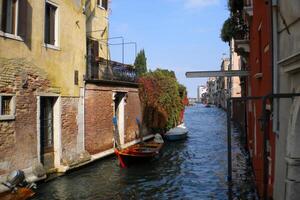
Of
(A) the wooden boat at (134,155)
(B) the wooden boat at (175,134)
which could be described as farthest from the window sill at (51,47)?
(B) the wooden boat at (175,134)

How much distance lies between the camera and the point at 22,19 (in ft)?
37.2

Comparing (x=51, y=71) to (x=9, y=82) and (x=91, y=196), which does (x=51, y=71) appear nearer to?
(x=9, y=82)

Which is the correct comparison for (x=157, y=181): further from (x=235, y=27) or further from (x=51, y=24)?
(x=235, y=27)

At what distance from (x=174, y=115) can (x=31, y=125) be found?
16.3 m

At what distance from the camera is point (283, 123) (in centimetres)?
557

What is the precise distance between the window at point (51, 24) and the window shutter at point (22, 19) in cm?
135

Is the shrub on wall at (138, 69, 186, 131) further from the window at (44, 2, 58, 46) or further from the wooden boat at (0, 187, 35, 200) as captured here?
the wooden boat at (0, 187, 35, 200)

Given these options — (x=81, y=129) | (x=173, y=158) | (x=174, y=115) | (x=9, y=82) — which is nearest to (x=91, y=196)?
(x=9, y=82)

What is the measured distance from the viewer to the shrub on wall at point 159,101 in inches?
920

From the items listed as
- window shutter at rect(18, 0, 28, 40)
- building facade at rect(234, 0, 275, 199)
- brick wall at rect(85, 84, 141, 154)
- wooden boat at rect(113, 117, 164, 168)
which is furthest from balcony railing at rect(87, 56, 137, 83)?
building facade at rect(234, 0, 275, 199)

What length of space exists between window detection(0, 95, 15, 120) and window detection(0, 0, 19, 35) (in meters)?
1.64

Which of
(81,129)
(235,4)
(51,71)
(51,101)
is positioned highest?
(235,4)

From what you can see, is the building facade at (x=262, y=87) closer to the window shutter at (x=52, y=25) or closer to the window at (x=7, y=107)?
the window shutter at (x=52, y=25)

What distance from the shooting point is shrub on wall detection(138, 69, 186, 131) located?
23.4 metres
